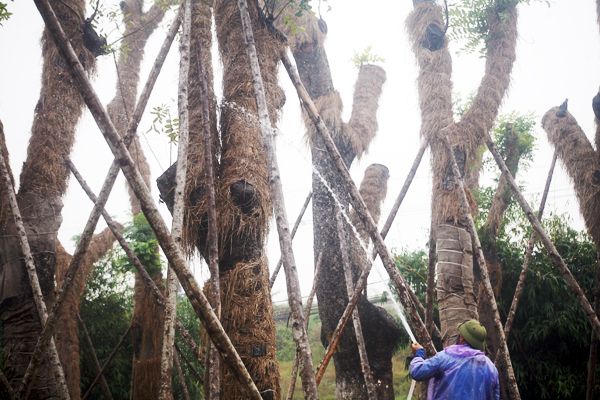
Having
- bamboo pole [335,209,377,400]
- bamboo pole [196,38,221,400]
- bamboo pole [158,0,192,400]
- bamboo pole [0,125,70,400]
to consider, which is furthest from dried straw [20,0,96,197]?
bamboo pole [335,209,377,400]

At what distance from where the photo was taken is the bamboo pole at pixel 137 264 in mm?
3920

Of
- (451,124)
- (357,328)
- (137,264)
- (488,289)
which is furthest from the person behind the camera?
(451,124)

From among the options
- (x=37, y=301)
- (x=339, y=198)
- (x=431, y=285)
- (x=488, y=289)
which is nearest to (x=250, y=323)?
(x=37, y=301)

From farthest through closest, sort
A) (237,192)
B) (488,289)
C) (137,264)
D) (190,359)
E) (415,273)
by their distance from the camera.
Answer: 1. (190,359)
2. (415,273)
3. (488,289)
4. (137,264)
5. (237,192)

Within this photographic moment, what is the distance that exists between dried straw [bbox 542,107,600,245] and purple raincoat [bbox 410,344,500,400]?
13.8 ft

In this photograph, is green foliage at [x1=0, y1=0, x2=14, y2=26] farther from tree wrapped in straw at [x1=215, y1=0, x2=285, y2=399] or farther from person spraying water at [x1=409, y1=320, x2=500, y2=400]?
person spraying water at [x1=409, y1=320, x2=500, y2=400]

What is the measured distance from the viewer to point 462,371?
2756mm

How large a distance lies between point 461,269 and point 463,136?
182 cm

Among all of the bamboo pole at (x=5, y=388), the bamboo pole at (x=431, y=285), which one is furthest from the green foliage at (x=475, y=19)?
the bamboo pole at (x=5, y=388)

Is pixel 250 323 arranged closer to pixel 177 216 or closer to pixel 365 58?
pixel 177 216

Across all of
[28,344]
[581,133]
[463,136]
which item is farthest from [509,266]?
[28,344]

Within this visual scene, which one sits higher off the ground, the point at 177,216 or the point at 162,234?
the point at 177,216

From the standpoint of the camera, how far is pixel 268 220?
3.76 m

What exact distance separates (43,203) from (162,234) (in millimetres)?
3590
